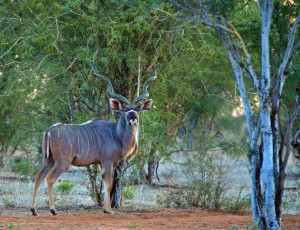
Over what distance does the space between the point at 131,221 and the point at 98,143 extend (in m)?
1.82

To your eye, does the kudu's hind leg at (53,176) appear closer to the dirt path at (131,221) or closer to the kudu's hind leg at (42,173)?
the kudu's hind leg at (42,173)

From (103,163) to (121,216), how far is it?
99cm

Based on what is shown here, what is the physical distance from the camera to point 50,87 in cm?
1109

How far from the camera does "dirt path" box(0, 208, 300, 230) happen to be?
8.11 m

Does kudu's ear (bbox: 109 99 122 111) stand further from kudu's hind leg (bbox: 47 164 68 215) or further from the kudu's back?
kudu's hind leg (bbox: 47 164 68 215)

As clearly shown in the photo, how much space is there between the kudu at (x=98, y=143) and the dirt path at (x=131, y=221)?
Result: 54 centimetres

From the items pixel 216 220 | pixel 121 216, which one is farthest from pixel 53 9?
pixel 216 220

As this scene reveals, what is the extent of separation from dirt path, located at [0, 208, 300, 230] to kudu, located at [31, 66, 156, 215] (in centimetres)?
54

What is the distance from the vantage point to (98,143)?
34.2 ft

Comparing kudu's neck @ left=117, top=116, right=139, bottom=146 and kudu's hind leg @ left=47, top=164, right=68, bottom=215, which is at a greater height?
kudu's neck @ left=117, top=116, right=139, bottom=146

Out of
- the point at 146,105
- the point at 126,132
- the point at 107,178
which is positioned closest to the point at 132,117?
the point at 146,105

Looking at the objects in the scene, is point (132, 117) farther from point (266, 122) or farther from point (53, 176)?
point (266, 122)

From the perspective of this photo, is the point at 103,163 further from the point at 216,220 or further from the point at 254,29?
the point at 254,29

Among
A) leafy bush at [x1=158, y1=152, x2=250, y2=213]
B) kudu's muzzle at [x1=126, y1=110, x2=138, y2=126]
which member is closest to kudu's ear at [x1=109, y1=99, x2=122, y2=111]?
kudu's muzzle at [x1=126, y1=110, x2=138, y2=126]
